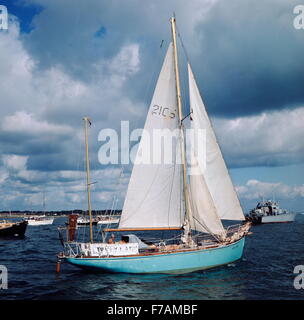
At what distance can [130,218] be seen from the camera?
81.3 ft

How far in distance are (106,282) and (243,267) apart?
1256 centimetres

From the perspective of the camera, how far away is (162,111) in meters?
25.4

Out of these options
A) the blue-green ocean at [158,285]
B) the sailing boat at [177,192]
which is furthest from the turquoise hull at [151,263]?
the sailing boat at [177,192]

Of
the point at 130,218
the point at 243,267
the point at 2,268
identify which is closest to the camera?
the point at 130,218

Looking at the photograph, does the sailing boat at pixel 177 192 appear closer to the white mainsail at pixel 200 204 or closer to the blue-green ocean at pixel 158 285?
the white mainsail at pixel 200 204

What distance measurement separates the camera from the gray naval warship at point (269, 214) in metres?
104

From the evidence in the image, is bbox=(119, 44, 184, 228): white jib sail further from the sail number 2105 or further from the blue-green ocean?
the blue-green ocean

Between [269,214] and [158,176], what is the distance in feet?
309

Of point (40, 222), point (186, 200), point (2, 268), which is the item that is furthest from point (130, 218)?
point (40, 222)

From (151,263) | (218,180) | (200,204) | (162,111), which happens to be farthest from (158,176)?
(151,263)

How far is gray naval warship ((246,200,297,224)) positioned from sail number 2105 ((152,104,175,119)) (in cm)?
8729

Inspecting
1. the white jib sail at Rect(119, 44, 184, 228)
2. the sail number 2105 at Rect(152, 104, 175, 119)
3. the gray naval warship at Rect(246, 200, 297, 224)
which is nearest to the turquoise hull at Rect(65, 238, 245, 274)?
the white jib sail at Rect(119, 44, 184, 228)

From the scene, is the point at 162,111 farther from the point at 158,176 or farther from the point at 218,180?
the point at 218,180
